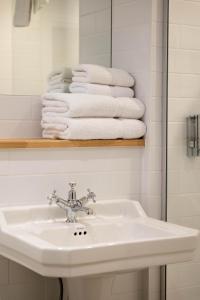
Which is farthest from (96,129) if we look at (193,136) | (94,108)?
(193,136)

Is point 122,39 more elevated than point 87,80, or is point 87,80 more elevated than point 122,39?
point 122,39

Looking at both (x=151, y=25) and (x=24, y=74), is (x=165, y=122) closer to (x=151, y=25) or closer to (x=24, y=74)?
(x=151, y=25)

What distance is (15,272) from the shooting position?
2338mm

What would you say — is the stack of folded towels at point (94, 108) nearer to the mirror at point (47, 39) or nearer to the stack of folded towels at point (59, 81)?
the stack of folded towels at point (59, 81)

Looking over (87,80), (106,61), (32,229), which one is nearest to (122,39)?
(106,61)

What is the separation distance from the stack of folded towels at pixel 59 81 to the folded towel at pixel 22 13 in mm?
256

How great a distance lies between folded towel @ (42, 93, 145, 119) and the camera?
236 centimetres

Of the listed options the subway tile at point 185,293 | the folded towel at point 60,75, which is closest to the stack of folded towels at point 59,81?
the folded towel at point 60,75

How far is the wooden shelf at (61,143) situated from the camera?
2246mm

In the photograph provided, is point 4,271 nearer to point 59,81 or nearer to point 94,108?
point 94,108

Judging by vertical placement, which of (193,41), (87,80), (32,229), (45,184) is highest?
(193,41)

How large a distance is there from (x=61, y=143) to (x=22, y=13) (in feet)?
2.09

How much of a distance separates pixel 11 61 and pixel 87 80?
1.14ft

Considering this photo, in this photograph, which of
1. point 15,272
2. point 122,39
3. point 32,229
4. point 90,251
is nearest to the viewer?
point 90,251
